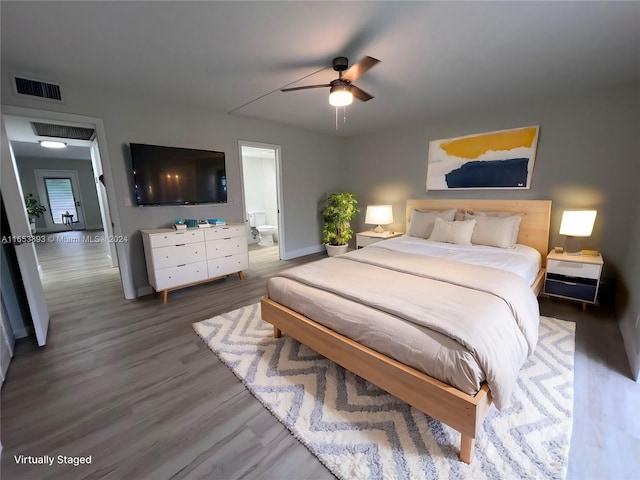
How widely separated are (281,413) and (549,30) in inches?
124

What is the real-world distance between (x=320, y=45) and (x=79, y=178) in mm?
10450

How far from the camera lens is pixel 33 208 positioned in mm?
7750

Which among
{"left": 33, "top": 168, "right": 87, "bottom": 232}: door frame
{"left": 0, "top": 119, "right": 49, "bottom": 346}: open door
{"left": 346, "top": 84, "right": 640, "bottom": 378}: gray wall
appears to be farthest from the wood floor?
{"left": 33, "top": 168, "right": 87, "bottom": 232}: door frame

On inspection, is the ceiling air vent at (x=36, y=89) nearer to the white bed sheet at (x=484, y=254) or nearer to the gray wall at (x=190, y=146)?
the gray wall at (x=190, y=146)

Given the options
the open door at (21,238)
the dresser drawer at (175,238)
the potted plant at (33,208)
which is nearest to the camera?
the open door at (21,238)

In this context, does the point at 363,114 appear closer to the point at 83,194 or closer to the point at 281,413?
the point at 281,413

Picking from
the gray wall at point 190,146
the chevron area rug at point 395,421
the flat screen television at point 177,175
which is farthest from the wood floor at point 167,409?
the flat screen television at point 177,175

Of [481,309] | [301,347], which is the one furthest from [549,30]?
[301,347]

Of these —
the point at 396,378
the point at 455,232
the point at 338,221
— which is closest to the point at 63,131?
the point at 338,221

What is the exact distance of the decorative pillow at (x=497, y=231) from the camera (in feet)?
10.3

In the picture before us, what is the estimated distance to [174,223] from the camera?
3570mm

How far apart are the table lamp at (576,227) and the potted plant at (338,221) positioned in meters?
3.00

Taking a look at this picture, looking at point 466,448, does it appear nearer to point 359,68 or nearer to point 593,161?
point 359,68

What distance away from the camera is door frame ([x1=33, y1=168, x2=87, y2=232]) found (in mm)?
8188
